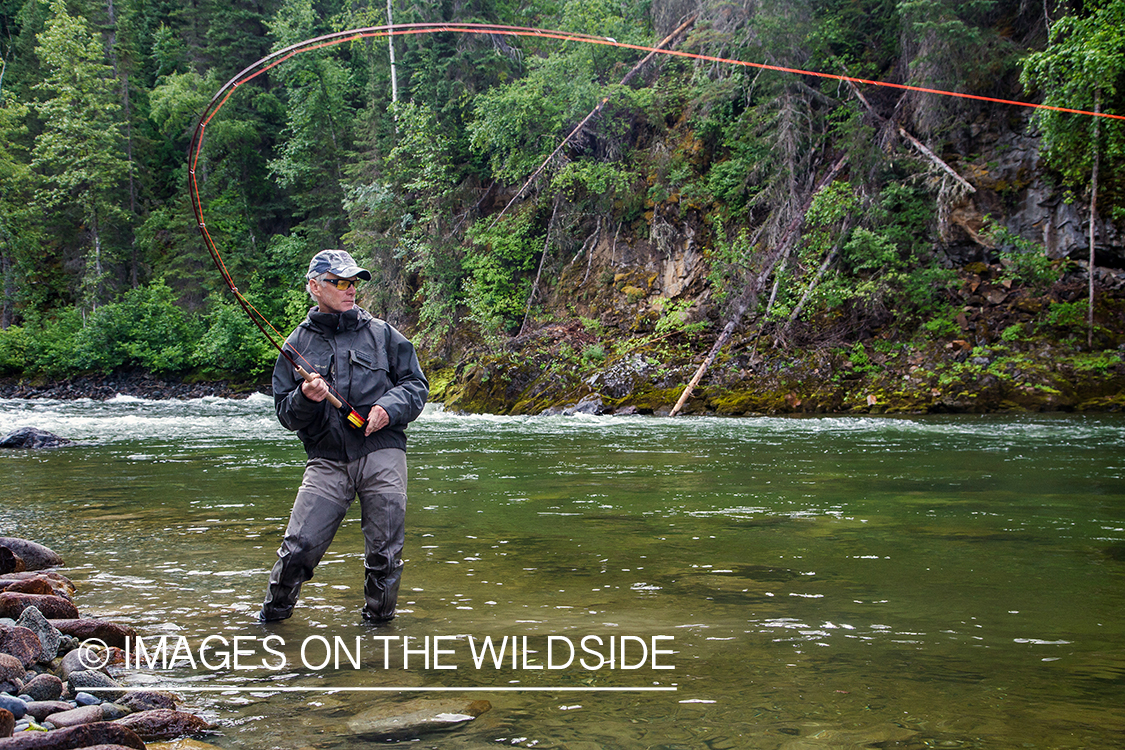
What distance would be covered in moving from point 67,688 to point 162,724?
676mm

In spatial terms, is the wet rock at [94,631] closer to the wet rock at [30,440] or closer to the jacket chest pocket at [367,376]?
the jacket chest pocket at [367,376]

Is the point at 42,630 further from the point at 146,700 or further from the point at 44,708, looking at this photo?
the point at 146,700

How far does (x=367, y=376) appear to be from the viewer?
164 inches

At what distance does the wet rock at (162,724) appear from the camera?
2.72 meters

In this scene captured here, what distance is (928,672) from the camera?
3221 mm

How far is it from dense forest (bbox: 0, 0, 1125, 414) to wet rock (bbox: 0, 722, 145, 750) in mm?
13703

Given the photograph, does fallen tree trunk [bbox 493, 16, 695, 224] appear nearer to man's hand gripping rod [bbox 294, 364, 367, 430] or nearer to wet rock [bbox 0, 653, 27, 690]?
man's hand gripping rod [bbox 294, 364, 367, 430]

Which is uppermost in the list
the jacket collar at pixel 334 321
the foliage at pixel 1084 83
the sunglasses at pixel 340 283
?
the foliage at pixel 1084 83

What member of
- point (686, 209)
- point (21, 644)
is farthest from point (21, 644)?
point (686, 209)

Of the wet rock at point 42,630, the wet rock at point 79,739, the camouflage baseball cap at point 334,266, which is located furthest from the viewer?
the camouflage baseball cap at point 334,266

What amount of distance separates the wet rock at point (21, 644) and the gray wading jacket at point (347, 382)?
4.33 ft

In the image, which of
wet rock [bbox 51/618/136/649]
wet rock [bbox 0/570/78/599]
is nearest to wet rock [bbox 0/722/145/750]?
wet rock [bbox 51/618/136/649]

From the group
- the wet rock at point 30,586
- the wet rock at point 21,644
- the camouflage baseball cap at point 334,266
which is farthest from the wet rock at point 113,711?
the camouflage baseball cap at point 334,266

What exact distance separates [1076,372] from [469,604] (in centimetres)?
1344
